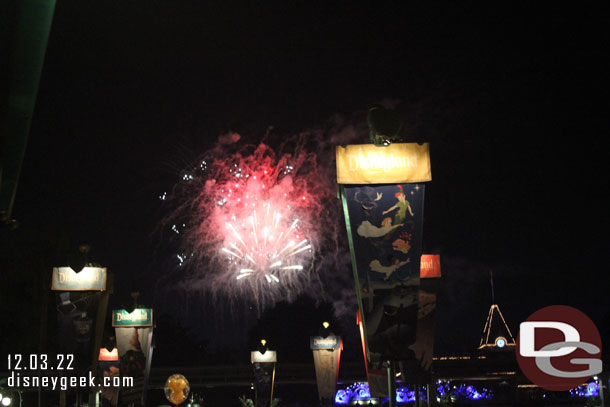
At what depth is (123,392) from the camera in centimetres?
3316

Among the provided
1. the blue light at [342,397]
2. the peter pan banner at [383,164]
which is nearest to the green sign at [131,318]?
the peter pan banner at [383,164]

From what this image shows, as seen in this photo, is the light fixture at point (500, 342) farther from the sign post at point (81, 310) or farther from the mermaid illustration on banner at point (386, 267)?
the mermaid illustration on banner at point (386, 267)

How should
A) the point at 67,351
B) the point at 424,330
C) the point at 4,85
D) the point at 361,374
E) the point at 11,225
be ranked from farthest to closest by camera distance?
the point at 361,374
the point at 424,330
the point at 67,351
the point at 11,225
the point at 4,85

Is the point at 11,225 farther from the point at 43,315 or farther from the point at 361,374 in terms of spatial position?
the point at 361,374

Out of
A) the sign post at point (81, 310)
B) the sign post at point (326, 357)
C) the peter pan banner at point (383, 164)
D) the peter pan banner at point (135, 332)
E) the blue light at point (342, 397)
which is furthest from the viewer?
the blue light at point (342, 397)

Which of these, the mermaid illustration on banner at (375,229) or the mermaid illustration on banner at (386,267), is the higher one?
the mermaid illustration on banner at (375,229)

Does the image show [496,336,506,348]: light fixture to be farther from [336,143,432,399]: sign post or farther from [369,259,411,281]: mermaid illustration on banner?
[369,259,411,281]: mermaid illustration on banner

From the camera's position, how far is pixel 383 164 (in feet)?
60.0

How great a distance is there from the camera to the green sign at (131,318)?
130 ft

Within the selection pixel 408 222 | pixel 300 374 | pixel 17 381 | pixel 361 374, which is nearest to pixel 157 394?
pixel 300 374

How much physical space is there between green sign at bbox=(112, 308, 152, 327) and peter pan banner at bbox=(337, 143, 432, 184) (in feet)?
81.7

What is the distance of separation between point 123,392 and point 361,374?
53306 mm

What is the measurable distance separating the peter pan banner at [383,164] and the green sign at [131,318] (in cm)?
2490

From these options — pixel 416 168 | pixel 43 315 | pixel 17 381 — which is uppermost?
pixel 416 168
